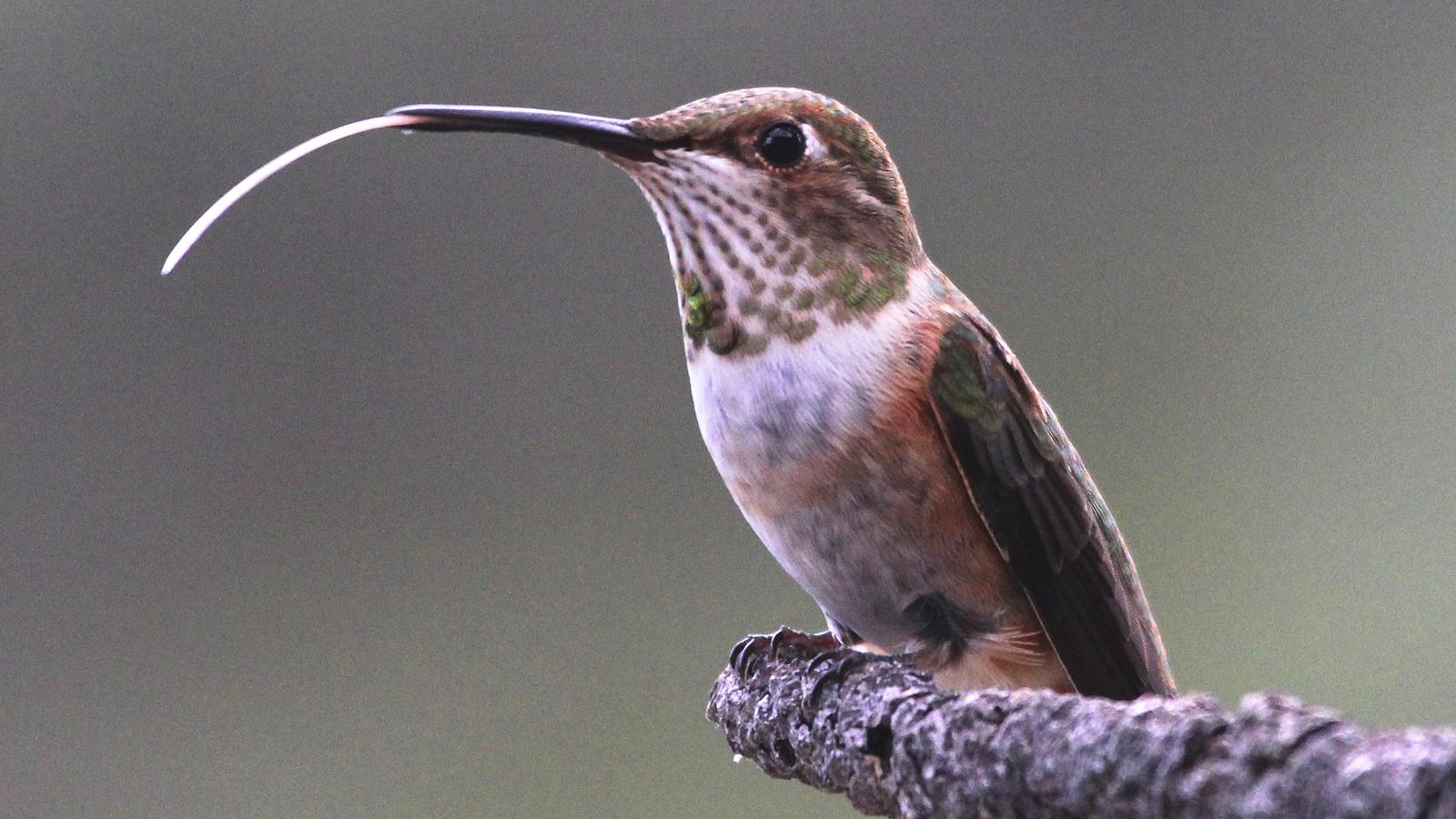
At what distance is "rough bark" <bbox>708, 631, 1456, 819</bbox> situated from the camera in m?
0.66

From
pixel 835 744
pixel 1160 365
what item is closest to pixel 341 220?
pixel 1160 365

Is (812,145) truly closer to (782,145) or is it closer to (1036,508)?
(782,145)

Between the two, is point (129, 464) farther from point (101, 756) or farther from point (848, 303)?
point (848, 303)

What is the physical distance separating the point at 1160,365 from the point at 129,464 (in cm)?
269

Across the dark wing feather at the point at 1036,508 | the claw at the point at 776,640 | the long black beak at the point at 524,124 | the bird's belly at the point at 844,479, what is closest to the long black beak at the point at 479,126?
the long black beak at the point at 524,124

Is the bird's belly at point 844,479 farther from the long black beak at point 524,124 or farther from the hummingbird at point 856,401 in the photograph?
the long black beak at point 524,124

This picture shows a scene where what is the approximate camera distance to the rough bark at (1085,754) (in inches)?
26.0

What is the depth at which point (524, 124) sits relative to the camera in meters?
1.36

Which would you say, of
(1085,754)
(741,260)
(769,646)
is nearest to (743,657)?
(769,646)

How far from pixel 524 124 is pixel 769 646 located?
0.57 metres

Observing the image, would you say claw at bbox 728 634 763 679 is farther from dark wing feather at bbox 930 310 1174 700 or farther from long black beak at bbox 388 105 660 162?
long black beak at bbox 388 105 660 162

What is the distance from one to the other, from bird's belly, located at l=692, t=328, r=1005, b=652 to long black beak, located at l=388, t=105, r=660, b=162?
0.79 feet

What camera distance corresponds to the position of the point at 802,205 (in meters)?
1.47

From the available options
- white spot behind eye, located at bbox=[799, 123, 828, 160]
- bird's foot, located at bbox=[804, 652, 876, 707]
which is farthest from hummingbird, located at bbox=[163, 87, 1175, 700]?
bird's foot, located at bbox=[804, 652, 876, 707]
